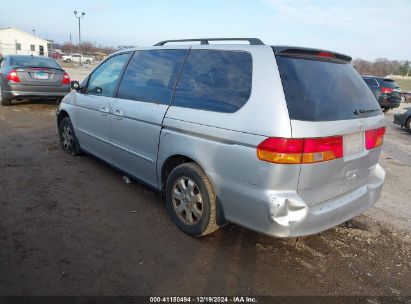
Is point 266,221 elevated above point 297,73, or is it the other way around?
point 297,73

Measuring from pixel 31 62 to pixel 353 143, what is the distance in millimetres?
10295

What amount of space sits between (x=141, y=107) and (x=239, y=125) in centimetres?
145

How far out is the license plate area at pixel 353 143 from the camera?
2854 millimetres

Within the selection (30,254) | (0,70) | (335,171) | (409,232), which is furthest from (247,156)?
(0,70)

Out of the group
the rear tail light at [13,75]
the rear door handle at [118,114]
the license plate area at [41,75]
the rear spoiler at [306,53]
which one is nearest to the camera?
the rear spoiler at [306,53]

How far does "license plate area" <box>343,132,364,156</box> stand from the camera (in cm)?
285

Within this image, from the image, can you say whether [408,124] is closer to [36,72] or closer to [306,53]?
[306,53]

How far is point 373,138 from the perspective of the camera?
3.22 metres

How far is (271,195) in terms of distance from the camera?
8.54 feet

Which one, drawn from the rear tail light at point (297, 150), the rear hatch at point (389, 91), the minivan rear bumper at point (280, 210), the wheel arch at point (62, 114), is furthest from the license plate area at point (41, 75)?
the rear hatch at point (389, 91)

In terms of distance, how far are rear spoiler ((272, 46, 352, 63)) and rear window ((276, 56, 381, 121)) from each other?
4cm

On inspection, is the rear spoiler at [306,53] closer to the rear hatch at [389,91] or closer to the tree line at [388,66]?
the rear hatch at [389,91]

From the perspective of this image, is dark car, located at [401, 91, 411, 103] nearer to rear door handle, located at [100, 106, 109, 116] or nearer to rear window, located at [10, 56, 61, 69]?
rear window, located at [10, 56, 61, 69]

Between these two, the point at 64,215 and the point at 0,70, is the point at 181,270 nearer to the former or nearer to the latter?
the point at 64,215
